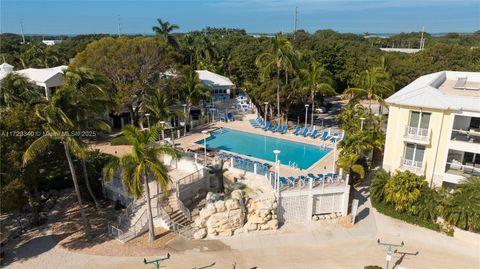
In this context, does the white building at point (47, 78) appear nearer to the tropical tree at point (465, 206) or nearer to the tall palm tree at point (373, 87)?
the tall palm tree at point (373, 87)

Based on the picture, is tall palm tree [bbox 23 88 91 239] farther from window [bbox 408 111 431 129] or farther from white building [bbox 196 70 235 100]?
white building [bbox 196 70 235 100]

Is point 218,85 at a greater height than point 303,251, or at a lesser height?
greater

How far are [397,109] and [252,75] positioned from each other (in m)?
34.4

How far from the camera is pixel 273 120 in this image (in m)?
39.9

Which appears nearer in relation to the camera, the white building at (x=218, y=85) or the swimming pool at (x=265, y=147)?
the swimming pool at (x=265, y=147)

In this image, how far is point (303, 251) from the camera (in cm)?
1859

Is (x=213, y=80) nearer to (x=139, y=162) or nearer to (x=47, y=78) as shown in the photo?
(x=47, y=78)

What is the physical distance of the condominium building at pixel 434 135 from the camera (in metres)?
21.0

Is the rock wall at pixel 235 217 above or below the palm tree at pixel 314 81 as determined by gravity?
below

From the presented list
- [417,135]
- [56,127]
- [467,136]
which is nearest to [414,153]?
[417,135]

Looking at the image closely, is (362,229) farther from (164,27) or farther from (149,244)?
(164,27)

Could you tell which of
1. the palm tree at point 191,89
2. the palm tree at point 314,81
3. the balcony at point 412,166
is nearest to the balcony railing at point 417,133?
the balcony at point 412,166

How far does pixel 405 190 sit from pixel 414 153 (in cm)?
395

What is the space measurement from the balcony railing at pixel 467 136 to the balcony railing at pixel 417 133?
6.26ft
